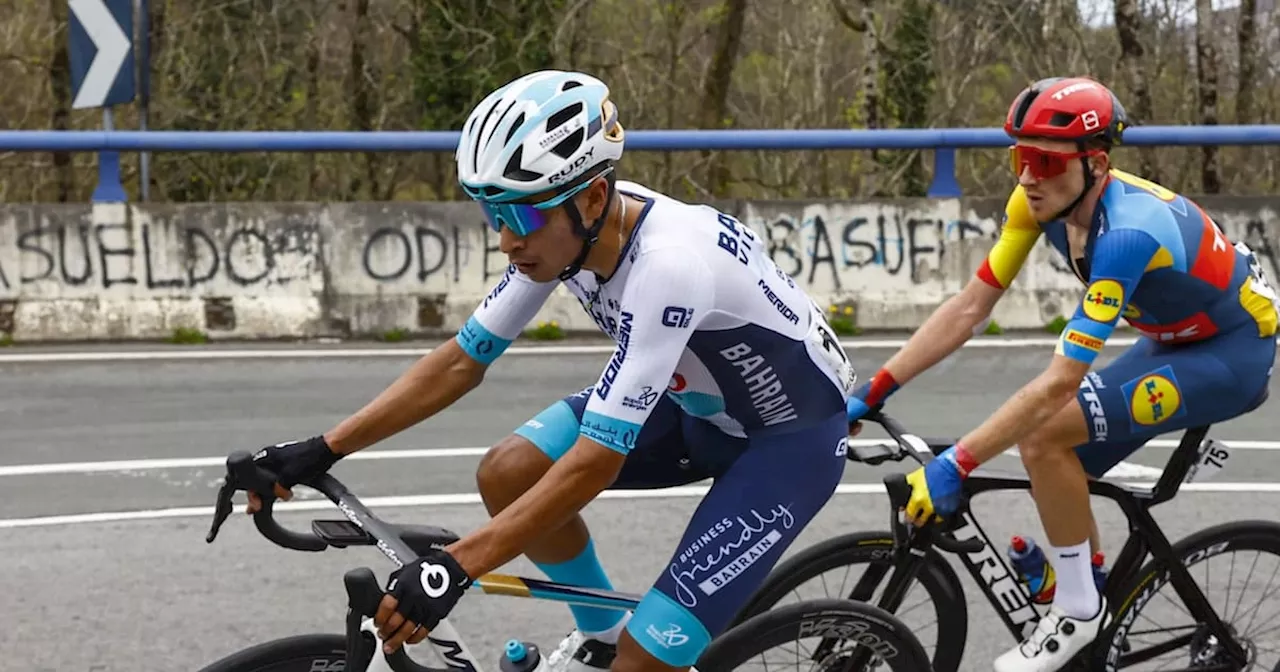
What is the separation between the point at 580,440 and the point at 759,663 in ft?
2.92

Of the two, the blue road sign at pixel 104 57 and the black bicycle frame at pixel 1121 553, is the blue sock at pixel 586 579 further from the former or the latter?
the blue road sign at pixel 104 57

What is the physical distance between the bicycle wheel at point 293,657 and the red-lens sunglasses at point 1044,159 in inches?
86.7

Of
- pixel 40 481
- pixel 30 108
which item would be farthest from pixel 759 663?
pixel 30 108

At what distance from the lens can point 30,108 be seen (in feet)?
59.0

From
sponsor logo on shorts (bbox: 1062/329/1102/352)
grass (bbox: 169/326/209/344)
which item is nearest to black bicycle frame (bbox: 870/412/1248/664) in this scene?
sponsor logo on shorts (bbox: 1062/329/1102/352)

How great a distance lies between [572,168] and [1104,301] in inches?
63.7

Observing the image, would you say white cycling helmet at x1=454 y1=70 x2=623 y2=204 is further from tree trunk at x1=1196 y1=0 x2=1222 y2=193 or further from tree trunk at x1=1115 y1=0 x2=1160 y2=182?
tree trunk at x1=1196 y1=0 x2=1222 y2=193

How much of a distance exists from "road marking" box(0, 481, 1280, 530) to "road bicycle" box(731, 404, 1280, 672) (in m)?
2.17

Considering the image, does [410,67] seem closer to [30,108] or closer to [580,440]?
[30,108]

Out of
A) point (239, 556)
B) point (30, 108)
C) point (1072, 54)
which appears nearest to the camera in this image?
point (239, 556)

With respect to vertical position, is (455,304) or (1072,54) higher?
(1072,54)

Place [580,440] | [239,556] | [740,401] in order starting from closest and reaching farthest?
1. [580,440]
2. [740,401]
3. [239,556]

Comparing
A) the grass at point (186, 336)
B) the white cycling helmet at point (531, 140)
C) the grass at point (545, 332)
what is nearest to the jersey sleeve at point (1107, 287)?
the white cycling helmet at point (531, 140)

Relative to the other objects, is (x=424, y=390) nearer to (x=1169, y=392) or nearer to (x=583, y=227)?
(x=583, y=227)
